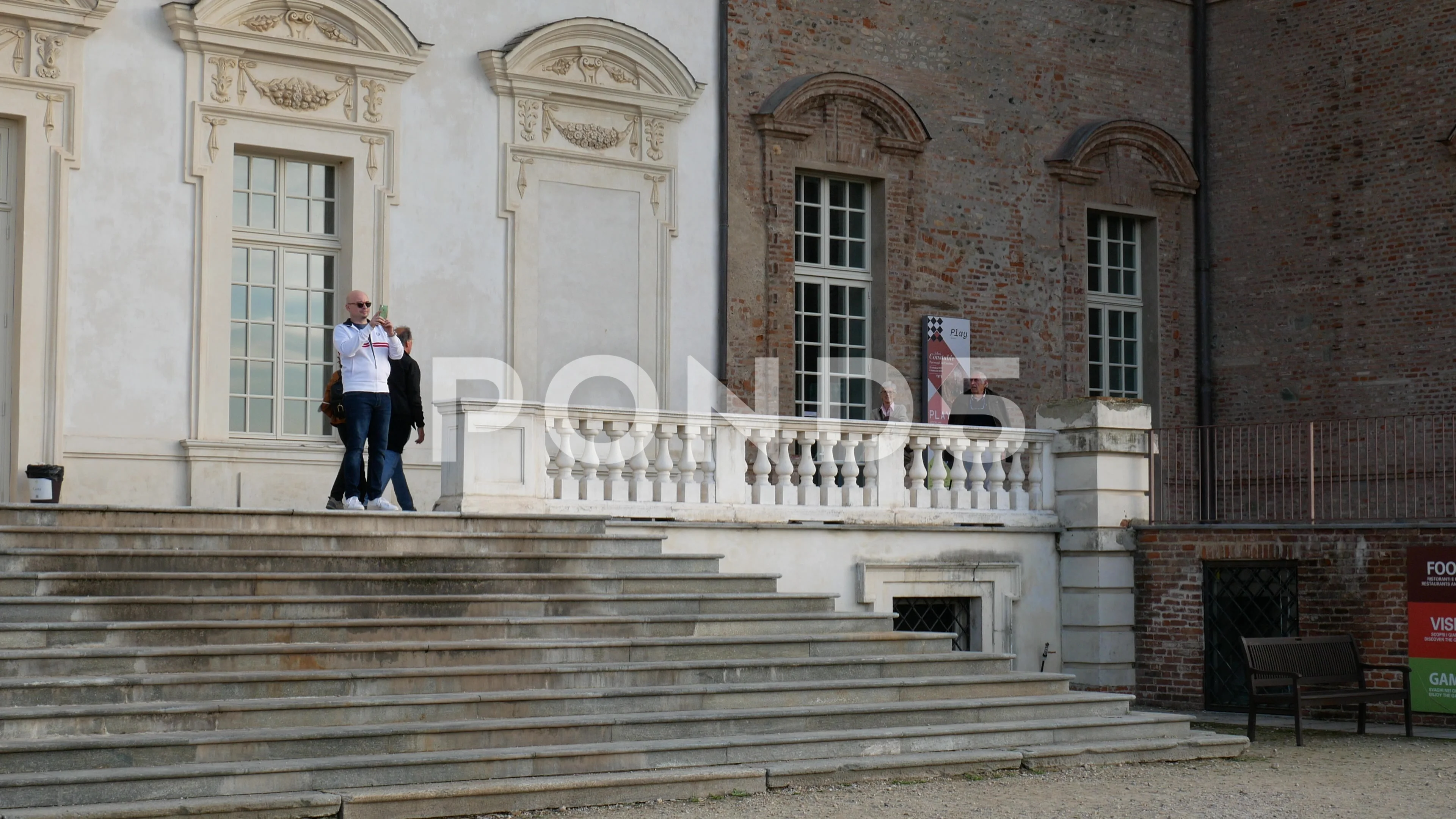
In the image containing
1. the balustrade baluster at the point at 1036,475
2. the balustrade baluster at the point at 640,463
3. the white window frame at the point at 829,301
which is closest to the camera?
the balustrade baluster at the point at 640,463

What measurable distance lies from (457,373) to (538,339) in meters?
0.82

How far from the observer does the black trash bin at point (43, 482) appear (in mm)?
13078

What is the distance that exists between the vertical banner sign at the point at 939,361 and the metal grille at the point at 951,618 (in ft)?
9.77

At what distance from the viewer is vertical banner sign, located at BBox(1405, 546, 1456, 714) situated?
13312 mm

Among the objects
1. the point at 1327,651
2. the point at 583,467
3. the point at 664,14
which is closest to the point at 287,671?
the point at 583,467

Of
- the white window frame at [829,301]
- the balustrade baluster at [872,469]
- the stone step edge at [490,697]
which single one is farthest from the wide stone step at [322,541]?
the white window frame at [829,301]

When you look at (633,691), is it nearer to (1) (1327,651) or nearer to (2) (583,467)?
(2) (583,467)

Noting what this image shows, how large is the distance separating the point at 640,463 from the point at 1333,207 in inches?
356

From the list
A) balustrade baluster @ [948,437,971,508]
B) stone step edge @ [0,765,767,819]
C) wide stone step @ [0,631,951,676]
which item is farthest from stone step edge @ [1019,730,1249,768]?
balustrade baluster @ [948,437,971,508]

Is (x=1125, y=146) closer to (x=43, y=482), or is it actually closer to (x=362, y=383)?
(x=362, y=383)

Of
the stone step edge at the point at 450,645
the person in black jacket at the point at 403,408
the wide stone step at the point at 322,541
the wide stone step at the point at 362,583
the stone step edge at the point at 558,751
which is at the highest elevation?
the person in black jacket at the point at 403,408

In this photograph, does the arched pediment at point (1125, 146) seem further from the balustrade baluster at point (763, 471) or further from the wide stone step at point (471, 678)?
the wide stone step at point (471, 678)

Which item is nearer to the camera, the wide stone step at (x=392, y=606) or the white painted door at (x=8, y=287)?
the wide stone step at (x=392, y=606)

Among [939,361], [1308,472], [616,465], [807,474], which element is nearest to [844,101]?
[939,361]
